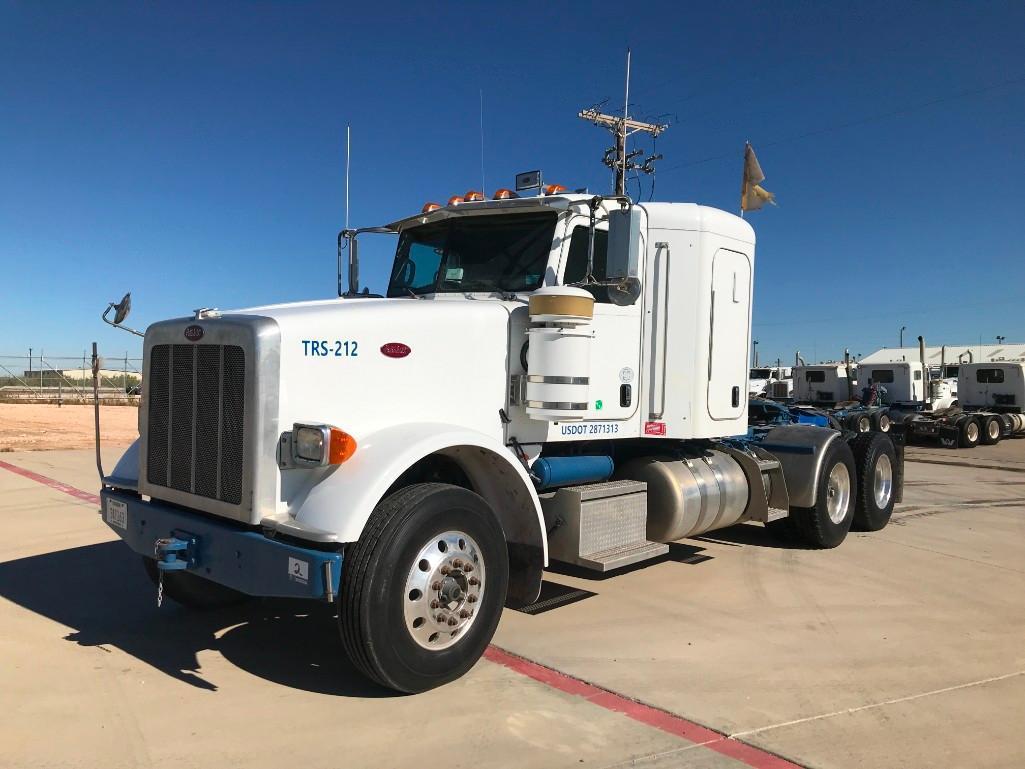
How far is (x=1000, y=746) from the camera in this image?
11.7 ft

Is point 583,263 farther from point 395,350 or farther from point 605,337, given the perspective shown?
point 395,350

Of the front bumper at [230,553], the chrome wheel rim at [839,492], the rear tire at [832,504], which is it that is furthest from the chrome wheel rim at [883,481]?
the front bumper at [230,553]

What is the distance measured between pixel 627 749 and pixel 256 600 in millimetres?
3220

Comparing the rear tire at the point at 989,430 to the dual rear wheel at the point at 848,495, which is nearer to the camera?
the dual rear wheel at the point at 848,495

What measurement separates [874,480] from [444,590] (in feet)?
20.8

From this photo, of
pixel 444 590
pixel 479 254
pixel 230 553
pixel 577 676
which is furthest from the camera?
pixel 479 254

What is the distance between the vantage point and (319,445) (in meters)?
3.79

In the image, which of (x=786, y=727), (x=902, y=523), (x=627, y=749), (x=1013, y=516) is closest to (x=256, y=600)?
(x=627, y=749)

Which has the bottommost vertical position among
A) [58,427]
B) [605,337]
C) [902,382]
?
[58,427]

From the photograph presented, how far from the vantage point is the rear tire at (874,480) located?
8.57 metres

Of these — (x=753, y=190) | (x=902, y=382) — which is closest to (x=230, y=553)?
(x=753, y=190)

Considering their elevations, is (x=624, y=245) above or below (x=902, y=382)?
above

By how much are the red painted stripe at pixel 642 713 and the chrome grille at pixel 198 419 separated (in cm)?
180

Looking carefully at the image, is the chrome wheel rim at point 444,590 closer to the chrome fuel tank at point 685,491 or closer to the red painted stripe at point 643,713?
the red painted stripe at point 643,713
